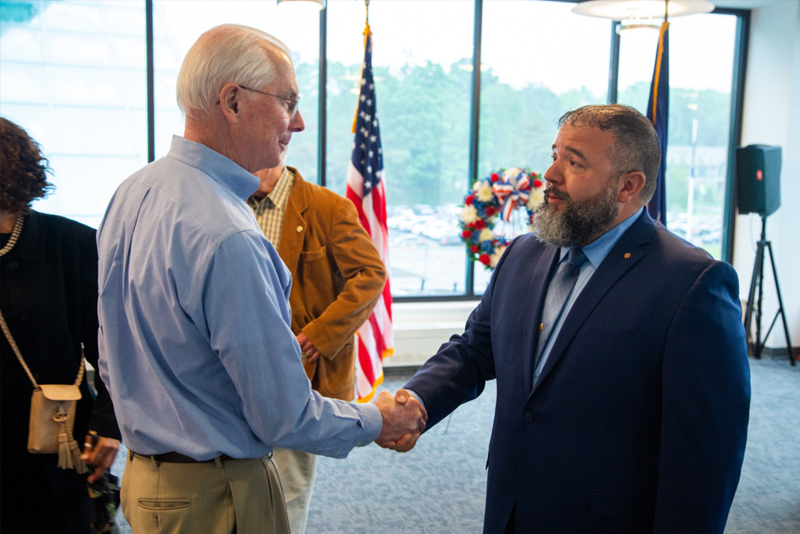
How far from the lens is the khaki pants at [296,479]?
8.71ft

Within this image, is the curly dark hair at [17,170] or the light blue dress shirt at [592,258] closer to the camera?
the light blue dress shirt at [592,258]

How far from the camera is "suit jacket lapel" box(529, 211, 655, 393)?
59.9 inches

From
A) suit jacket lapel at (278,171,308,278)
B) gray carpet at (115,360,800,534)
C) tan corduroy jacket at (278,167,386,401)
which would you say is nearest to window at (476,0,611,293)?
gray carpet at (115,360,800,534)

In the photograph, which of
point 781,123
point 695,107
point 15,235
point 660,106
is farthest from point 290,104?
point 695,107

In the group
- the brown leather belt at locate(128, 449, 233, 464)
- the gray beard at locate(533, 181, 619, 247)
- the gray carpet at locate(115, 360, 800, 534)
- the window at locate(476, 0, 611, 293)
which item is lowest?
the gray carpet at locate(115, 360, 800, 534)

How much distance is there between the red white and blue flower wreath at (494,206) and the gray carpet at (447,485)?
1.25 metres

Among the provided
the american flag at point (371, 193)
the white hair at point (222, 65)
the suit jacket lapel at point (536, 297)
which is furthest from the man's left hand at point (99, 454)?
the american flag at point (371, 193)

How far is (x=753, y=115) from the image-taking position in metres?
6.76

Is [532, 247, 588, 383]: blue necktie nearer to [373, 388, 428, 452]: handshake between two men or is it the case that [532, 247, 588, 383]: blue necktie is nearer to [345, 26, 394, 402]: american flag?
[373, 388, 428, 452]: handshake between two men

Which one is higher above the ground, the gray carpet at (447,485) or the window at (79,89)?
the window at (79,89)

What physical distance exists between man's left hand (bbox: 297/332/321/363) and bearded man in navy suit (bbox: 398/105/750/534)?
3.29ft

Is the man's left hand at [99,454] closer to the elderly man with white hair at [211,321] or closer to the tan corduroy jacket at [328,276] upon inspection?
the elderly man with white hair at [211,321]

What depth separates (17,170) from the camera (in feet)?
5.93

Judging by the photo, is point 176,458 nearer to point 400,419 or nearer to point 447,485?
point 400,419
